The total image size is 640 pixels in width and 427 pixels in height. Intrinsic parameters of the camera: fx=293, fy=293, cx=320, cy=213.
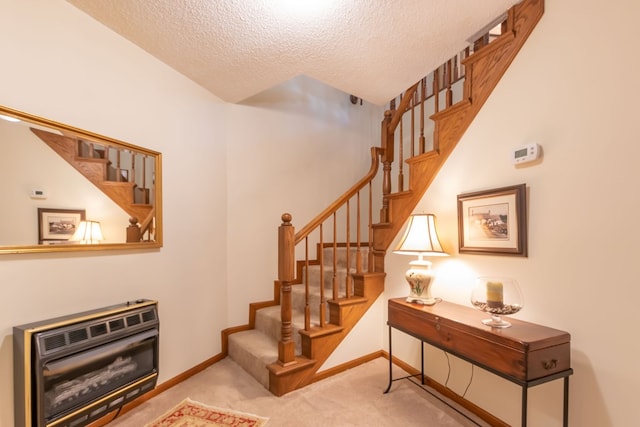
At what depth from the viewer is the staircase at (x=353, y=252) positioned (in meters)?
1.91

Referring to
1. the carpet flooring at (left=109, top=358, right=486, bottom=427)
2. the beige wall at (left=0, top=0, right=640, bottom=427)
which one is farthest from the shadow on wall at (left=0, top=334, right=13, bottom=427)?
the carpet flooring at (left=109, top=358, right=486, bottom=427)

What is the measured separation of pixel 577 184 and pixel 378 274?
1644 mm

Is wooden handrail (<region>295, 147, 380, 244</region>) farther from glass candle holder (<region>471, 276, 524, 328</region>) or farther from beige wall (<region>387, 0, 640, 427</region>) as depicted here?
glass candle holder (<region>471, 276, 524, 328</region>)

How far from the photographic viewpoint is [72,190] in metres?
1.64

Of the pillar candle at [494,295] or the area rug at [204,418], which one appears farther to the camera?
the area rug at [204,418]

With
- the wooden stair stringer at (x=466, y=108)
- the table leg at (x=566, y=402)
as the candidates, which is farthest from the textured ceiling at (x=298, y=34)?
the table leg at (x=566, y=402)

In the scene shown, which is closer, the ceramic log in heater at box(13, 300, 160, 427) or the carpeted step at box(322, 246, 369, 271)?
the ceramic log in heater at box(13, 300, 160, 427)

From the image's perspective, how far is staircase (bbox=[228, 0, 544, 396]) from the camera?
75.1 inches

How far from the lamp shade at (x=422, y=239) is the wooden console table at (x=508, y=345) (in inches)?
15.7

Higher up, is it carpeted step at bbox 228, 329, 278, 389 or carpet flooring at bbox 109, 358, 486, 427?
carpeted step at bbox 228, 329, 278, 389

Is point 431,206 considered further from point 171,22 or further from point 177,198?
point 171,22

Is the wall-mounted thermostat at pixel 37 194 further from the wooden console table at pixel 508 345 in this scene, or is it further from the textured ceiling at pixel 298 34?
the wooden console table at pixel 508 345

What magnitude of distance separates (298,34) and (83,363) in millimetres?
2275

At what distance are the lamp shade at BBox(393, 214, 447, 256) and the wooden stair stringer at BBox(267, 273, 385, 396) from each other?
2.28ft
